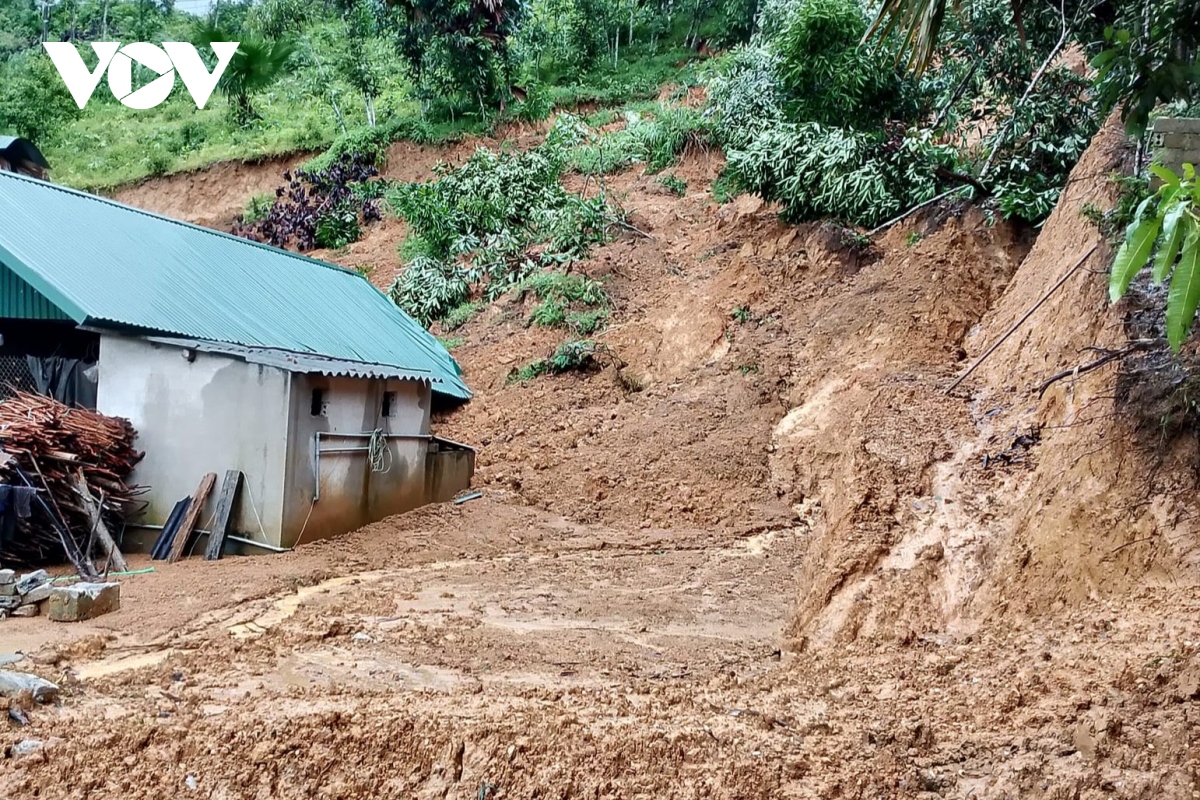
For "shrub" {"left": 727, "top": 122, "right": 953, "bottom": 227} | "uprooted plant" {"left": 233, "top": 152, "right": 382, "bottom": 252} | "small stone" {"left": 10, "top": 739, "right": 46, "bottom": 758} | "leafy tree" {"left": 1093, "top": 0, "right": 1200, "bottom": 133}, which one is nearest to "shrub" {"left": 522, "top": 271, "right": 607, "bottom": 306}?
"shrub" {"left": 727, "top": 122, "right": 953, "bottom": 227}

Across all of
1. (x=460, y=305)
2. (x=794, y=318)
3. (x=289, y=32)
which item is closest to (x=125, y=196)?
(x=289, y=32)

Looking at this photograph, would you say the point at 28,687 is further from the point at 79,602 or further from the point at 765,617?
the point at 765,617

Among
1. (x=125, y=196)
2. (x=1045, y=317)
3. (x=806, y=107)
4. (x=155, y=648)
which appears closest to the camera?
(x=155, y=648)

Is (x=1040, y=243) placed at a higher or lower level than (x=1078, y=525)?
higher

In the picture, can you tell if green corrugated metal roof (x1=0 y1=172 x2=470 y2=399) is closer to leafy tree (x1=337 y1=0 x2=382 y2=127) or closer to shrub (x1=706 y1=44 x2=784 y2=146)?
shrub (x1=706 y1=44 x2=784 y2=146)

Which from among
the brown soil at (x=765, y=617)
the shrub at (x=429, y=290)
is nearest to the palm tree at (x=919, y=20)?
the brown soil at (x=765, y=617)

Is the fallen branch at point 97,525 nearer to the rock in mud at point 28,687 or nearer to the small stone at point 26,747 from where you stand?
the rock in mud at point 28,687

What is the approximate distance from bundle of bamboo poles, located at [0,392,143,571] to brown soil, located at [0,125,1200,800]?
1.14 metres

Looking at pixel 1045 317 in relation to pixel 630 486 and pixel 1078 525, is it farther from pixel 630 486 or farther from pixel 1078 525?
pixel 630 486

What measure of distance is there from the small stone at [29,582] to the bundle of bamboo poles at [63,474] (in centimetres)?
123

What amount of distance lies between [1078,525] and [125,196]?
3542 centimetres

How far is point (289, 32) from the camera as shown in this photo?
36.7 metres

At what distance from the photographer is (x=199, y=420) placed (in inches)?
416

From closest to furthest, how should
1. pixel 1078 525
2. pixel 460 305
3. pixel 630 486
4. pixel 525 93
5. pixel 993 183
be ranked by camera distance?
pixel 1078 525
pixel 630 486
pixel 993 183
pixel 460 305
pixel 525 93
